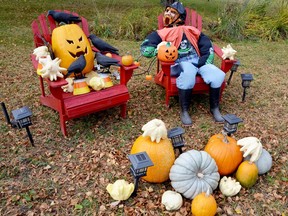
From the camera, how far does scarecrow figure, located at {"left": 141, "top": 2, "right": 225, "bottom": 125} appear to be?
3.60 meters

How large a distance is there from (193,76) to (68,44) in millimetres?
1541

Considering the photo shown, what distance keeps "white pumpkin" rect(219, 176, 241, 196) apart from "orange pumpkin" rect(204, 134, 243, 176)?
0.39 ft

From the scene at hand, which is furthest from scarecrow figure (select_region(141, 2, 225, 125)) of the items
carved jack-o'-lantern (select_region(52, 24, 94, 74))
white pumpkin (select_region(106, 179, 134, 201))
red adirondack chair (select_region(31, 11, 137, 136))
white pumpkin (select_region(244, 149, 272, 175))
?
white pumpkin (select_region(106, 179, 134, 201))

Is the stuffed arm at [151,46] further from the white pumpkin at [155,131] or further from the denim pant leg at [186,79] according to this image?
the white pumpkin at [155,131]

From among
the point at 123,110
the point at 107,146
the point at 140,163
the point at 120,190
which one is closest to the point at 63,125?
the point at 107,146

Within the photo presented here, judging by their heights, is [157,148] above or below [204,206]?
above

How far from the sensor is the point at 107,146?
3.29 m

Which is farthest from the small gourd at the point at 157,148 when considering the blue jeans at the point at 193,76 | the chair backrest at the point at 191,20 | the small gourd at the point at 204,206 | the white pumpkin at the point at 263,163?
the chair backrest at the point at 191,20

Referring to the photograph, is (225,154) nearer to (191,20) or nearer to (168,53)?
(168,53)

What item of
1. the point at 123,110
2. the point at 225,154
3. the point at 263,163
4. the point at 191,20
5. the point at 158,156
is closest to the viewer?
the point at 158,156

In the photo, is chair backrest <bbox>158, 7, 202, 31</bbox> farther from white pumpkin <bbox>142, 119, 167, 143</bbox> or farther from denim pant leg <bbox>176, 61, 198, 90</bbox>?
white pumpkin <bbox>142, 119, 167, 143</bbox>

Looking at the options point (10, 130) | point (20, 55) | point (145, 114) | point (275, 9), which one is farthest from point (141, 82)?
point (275, 9)

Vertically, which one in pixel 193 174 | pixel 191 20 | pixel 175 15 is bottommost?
pixel 193 174

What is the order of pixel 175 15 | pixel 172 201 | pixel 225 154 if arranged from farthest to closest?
pixel 175 15 → pixel 225 154 → pixel 172 201
